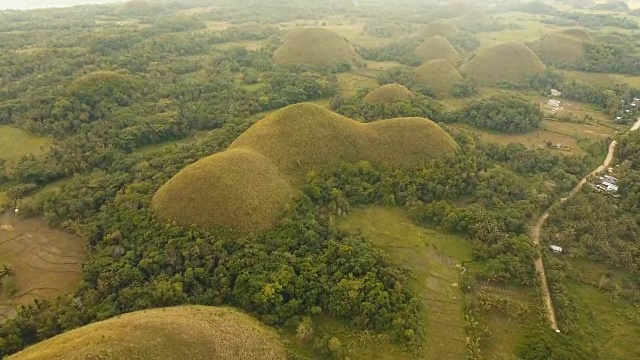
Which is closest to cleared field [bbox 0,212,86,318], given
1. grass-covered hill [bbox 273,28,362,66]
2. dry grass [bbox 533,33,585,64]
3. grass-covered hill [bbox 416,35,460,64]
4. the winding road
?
the winding road

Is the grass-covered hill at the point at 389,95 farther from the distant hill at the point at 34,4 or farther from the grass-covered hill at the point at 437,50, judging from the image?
the distant hill at the point at 34,4

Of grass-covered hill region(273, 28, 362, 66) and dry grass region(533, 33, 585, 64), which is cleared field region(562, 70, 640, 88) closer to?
dry grass region(533, 33, 585, 64)

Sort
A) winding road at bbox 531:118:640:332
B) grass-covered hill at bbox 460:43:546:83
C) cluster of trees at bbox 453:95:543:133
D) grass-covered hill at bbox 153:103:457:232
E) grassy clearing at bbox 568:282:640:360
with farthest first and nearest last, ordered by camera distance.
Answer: grass-covered hill at bbox 460:43:546:83, cluster of trees at bbox 453:95:543:133, grass-covered hill at bbox 153:103:457:232, winding road at bbox 531:118:640:332, grassy clearing at bbox 568:282:640:360

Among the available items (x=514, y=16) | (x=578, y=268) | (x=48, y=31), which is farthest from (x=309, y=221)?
(x=514, y=16)

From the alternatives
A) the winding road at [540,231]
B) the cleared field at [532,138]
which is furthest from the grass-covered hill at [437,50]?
the winding road at [540,231]

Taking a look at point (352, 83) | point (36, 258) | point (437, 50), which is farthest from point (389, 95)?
point (36, 258)

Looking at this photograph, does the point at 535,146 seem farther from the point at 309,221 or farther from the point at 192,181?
the point at 192,181

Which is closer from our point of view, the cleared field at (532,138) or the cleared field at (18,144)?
the cleared field at (18,144)
